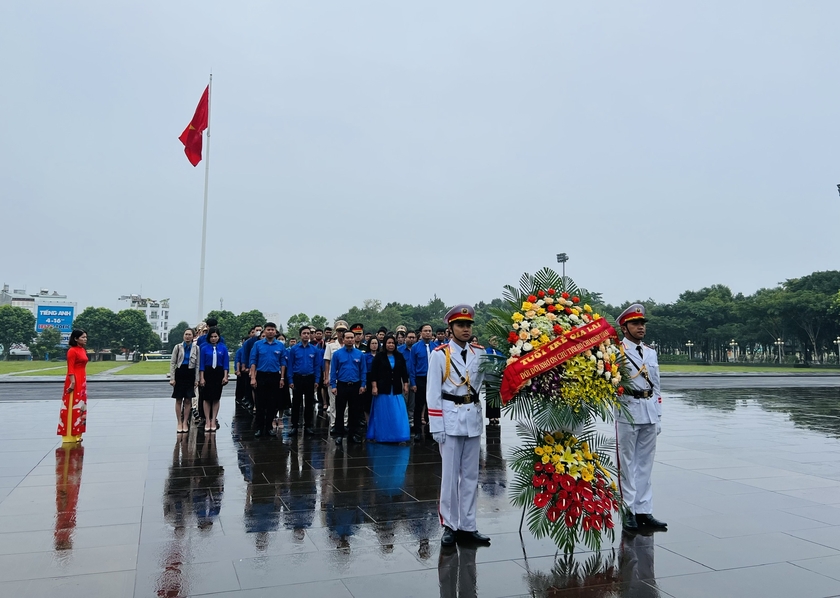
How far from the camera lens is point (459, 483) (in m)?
4.67

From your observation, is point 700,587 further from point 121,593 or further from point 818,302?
point 818,302

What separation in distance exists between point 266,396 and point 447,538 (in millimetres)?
6015

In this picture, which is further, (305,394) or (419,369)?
(305,394)

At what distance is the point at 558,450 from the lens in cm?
446

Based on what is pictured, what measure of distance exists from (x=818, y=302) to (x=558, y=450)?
197 ft

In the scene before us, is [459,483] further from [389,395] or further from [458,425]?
[389,395]

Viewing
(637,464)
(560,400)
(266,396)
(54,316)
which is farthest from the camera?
(54,316)

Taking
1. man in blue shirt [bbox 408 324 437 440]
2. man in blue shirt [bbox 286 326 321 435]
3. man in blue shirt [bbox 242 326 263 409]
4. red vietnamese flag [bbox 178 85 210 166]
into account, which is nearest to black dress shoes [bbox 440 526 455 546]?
man in blue shirt [bbox 408 324 437 440]

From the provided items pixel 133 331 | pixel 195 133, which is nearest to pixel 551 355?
pixel 195 133

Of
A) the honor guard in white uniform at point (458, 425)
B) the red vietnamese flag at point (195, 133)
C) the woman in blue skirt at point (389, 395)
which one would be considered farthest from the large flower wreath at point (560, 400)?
the red vietnamese flag at point (195, 133)

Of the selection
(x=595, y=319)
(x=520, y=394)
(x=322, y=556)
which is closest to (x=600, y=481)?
(x=520, y=394)

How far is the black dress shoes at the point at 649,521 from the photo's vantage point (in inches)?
194

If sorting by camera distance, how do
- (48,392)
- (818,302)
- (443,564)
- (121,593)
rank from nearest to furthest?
(121,593), (443,564), (48,392), (818,302)

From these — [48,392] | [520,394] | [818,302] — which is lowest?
[48,392]
